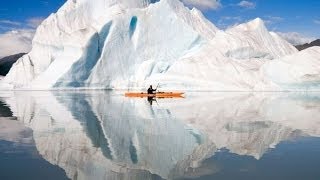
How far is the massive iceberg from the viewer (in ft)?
103

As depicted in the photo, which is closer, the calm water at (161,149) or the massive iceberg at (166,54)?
the calm water at (161,149)

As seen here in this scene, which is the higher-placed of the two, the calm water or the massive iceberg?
the massive iceberg

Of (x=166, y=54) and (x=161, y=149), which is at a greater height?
(x=166, y=54)

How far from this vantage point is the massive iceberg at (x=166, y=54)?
103 feet

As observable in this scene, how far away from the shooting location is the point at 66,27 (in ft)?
140

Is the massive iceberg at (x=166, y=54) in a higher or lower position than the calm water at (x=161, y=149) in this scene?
higher

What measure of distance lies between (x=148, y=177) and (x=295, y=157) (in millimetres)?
2360

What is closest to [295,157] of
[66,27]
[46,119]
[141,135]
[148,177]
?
[148,177]

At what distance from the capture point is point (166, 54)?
36.6 m

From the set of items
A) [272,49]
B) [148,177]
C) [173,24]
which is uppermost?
[173,24]

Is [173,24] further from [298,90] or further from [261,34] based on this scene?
[298,90]

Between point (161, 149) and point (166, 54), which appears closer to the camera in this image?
point (161, 149)

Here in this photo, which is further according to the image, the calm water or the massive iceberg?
the massive iceberg

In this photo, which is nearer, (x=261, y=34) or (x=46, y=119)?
(x=46, y=119)
